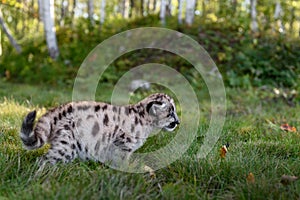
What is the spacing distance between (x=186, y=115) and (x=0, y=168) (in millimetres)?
4519

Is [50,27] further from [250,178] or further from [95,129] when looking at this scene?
[250,178]

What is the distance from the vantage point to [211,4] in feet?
107

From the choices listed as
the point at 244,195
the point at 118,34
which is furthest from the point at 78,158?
the point at 118,34

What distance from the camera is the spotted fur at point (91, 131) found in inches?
197

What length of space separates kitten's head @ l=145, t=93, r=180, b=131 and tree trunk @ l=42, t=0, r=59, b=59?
9.70m

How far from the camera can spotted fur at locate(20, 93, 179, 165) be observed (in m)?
5.01

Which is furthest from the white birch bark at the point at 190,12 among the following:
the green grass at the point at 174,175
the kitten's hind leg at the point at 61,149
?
the kitten's hind leg at the point at 61,149

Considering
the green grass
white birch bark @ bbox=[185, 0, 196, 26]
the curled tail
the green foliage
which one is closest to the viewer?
the green grass

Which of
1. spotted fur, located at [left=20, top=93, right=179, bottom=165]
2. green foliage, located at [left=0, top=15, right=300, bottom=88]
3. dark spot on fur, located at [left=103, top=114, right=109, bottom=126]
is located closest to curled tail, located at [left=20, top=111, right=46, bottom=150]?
spotted fur, located at [left=20, top=93, right=179, bottom=165]

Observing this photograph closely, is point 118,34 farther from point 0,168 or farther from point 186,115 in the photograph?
point 0,168

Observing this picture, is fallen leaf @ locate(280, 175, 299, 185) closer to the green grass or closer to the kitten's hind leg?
the green grass

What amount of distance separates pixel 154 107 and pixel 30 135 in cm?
195

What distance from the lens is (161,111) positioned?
6008mm

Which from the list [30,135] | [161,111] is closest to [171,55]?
[161,111]
